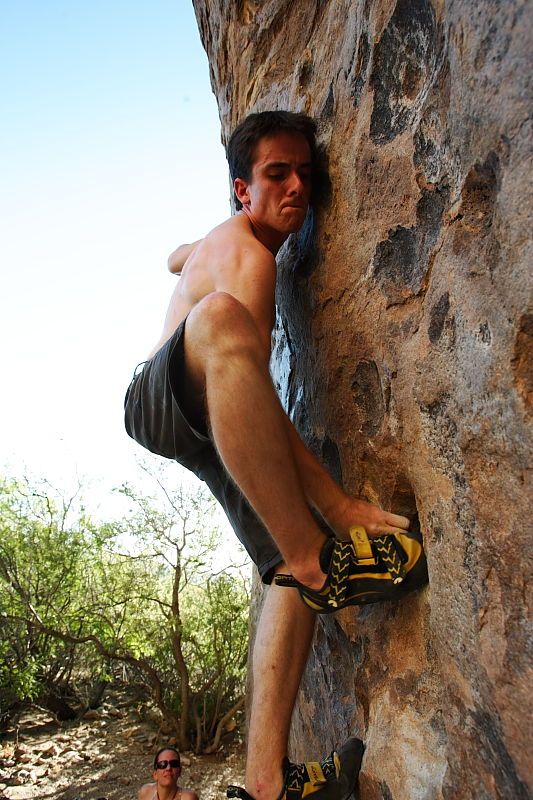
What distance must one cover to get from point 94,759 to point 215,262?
8338 mm

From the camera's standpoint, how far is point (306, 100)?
115 inches

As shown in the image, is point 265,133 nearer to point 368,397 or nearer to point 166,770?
point 368,397

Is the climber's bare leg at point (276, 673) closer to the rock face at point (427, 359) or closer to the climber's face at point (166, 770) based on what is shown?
the rock face at point (427, 359)

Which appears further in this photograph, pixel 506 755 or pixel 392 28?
pixel 392 28

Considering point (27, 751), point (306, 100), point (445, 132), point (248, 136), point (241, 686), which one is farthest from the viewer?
point (241, 686)

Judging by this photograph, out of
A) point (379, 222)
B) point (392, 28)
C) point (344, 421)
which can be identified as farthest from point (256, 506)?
point (392, 28)

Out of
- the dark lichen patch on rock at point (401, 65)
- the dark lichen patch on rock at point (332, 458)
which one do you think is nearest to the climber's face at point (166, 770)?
the dark lichen patch on rock at point (332, 458)

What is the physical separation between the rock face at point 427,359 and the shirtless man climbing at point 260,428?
6.0 inches

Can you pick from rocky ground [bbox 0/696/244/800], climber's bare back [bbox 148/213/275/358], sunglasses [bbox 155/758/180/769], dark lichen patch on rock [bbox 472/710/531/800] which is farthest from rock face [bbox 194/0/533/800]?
rocky ground [bbox 0/696/244/800]

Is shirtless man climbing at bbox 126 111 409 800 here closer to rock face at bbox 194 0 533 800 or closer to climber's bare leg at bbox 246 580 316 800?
climber's bare leg at bbox 246 580 316 800

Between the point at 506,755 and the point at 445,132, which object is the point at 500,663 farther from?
the point at 445,132

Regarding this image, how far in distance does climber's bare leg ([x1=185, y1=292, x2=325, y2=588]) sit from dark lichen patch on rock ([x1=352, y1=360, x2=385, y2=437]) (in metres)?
0.38

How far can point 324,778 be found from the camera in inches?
90.0

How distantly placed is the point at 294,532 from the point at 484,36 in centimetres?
139
